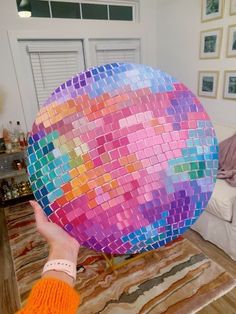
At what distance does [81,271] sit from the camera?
1.83 m

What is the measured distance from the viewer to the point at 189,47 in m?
2.82

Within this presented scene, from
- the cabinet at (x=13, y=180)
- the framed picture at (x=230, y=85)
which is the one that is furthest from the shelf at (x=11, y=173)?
the framed picture at (x=230, y=85)

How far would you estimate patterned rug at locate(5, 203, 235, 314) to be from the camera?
1532mm

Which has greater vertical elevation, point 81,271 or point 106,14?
point 106,14

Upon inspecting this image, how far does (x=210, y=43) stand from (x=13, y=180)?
9.23ft

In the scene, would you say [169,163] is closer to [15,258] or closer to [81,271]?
[81,271]

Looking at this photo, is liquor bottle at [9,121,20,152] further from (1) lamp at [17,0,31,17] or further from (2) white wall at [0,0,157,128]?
(1) lamp at [17,0,31,17]

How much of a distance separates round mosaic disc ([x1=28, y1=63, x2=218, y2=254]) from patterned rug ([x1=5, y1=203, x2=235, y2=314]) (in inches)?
49.9

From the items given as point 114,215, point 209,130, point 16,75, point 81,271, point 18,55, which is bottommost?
point 81,271

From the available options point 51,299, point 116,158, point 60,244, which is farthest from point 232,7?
point 51,299

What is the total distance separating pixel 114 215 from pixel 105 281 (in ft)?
4.80

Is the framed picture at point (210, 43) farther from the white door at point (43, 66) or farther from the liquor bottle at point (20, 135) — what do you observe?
the liquor bottle at point (20, 135)

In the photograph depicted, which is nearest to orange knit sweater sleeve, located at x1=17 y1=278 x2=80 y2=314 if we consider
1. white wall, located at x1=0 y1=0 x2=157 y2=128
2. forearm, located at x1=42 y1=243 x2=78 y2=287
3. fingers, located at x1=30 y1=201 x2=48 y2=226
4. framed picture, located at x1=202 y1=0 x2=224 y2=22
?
forearm, located at x1=42 y1=243 x2=78 y2=287

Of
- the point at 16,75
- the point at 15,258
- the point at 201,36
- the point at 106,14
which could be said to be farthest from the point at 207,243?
the point at 106,14
